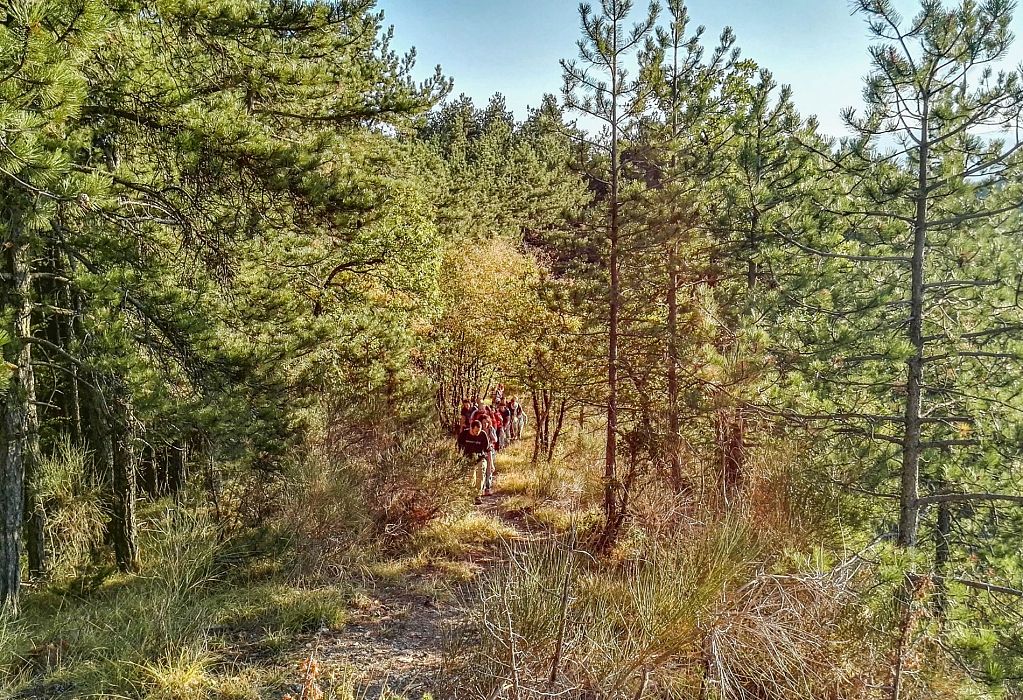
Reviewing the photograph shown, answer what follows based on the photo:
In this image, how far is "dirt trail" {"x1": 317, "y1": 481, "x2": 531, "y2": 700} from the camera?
4148mm

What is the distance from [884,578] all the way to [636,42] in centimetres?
656

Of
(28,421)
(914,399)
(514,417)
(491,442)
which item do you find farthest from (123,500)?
(514,417)

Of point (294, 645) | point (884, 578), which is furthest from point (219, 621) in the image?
point (884, 578)

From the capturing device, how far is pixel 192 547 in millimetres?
5562

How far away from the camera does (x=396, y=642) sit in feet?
16.2

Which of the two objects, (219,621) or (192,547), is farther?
(192,547)

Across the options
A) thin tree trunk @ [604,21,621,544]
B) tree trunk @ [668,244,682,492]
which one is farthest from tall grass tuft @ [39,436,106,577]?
tree trunk @ [668,244,682,492]

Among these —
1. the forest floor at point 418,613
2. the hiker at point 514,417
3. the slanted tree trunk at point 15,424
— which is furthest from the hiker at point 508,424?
the slanted tree trunk at point 15,424

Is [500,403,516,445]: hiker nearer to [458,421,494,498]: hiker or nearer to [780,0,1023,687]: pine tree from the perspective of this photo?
[458,421,494,498]: hiker

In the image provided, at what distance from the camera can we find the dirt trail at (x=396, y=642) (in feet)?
13.6

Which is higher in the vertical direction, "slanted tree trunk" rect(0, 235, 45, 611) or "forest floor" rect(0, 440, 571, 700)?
"slanted tree trunk" rect(0, 235, 45, 611)

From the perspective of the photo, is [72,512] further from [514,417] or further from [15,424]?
[514,417]

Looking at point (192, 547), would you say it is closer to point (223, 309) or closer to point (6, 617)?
point (6, 617)

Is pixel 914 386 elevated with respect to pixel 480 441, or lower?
elevated
